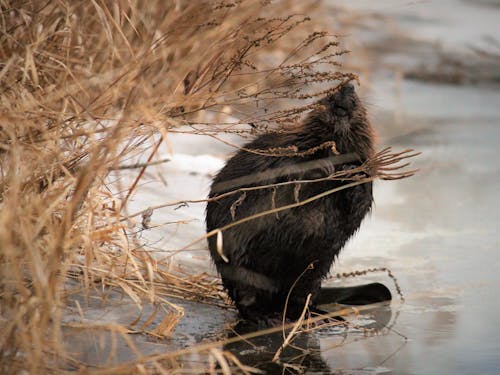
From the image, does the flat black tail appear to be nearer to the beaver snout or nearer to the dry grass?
the dry grass

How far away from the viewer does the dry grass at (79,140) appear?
2045 millimetres

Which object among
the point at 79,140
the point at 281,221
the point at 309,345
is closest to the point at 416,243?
the point at 281,221

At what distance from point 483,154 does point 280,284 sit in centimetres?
258

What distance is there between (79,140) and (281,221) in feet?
2.28

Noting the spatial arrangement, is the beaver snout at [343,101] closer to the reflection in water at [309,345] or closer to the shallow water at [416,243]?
the shallow water at [416,243]

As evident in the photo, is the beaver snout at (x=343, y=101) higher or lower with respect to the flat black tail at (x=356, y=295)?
higher

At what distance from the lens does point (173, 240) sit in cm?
381

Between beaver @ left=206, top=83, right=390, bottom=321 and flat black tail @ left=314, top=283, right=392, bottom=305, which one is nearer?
beaver @ left=206, top=83, right=390, bottom=321

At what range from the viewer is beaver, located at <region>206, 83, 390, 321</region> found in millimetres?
3018

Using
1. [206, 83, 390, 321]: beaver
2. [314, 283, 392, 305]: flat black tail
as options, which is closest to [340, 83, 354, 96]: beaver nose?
[206, 83, 390, 321]: beaver

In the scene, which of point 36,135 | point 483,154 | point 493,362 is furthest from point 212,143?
point 493,362

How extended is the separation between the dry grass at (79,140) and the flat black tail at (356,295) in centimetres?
38

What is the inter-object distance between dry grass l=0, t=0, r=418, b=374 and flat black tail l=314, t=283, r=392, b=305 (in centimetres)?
38

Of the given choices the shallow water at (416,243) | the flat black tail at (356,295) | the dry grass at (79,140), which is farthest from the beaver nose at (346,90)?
the flat black tail at (356,295)
